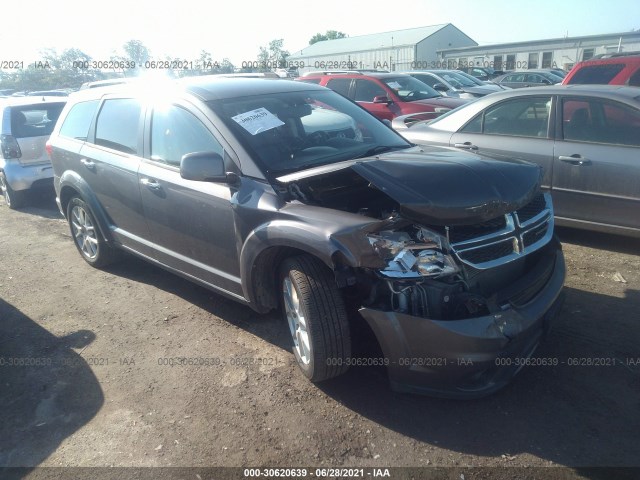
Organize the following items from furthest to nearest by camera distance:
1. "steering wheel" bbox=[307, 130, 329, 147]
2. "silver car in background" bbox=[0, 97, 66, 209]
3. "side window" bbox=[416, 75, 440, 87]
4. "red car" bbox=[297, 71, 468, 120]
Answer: "side window" bbox=[416, 75, 440, 87] < "red car" bbox=[297, 71, 468, 120] < "silver car in background" bbox=[0, 97, 66, 209] < "steering wheel" bbox=[307, 130, 329, 147]

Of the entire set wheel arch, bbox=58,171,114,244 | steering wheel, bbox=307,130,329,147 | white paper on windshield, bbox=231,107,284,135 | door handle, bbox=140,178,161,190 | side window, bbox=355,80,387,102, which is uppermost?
white paper on windshield, bbox=231,107,284,135

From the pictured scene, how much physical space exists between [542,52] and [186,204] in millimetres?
40579

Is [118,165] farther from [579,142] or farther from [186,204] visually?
[579,142]

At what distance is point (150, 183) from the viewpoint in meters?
4.11

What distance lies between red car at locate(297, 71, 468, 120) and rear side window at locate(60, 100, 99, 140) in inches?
196

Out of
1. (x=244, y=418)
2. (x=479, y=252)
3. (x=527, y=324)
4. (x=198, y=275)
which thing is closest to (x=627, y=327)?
(x=527, y=324)

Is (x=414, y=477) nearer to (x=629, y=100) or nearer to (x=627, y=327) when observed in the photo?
(x=627, y=327)

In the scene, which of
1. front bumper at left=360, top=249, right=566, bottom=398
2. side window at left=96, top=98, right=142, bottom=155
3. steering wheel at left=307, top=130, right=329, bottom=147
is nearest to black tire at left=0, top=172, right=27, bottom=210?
A: side window at left=96, top=98, right=142, bottom=155

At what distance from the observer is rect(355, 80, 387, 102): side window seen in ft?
33.1

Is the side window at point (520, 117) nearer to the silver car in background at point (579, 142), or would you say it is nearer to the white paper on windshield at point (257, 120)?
the silver car in background at point (579, 142)

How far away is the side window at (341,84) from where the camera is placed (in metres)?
10.5

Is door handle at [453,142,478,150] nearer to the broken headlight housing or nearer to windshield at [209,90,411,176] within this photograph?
windshield at [209,90,411,176]

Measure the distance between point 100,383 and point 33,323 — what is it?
1347 millimetres

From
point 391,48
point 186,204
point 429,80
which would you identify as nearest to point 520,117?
point 186,204
